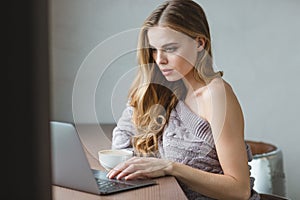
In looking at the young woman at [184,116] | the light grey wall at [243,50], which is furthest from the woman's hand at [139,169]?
the light grey wall at [243,50]

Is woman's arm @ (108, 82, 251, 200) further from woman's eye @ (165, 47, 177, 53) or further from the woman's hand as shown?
woman's eye @ (165, 47, 177, 53)

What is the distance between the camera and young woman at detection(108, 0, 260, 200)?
121 centimetres

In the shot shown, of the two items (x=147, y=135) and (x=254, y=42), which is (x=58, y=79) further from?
(x=147, y=135)

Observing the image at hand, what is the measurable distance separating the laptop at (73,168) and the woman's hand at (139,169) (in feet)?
0.16

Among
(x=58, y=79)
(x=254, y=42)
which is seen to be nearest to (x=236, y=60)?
(x=254, y=42)

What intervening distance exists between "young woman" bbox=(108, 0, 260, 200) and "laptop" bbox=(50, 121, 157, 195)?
0.31 ft

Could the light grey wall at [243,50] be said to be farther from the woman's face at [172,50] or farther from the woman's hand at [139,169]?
the woman's hand at [139,169]

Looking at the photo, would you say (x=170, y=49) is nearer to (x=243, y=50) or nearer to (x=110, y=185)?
(x=110, y=185)

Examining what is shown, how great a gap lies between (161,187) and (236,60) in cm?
178

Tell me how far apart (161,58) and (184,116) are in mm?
168

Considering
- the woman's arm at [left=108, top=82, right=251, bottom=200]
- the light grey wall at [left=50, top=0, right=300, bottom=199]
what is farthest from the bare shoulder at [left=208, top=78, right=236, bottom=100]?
the light grey wall at [left=50, top=0, right=300, bottom=199]

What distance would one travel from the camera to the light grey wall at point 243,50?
2594 mm

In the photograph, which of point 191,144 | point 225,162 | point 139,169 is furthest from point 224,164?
point 139,169

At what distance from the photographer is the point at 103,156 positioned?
1215mm
